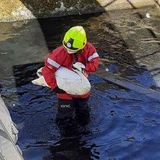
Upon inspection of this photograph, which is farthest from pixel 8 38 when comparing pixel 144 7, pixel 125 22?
pixel 144 7

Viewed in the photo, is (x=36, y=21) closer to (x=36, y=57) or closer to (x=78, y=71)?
(x=36, y=57)

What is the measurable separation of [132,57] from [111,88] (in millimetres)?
1339

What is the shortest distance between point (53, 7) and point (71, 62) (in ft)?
16.7

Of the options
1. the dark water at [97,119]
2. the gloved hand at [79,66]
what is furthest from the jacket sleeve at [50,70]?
the dark water at [97,119]

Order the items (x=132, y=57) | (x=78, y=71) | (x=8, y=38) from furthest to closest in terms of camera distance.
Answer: (x=8, y=38), (x=132, y=57), (x=78, y=71)

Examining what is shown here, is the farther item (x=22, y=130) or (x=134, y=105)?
(x=134, y=105)

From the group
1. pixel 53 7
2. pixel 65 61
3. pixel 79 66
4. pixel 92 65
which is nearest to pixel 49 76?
pixel 65 61

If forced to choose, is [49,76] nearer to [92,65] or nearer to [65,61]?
[65,61]

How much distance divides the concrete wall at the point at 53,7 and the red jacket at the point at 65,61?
4935 millimetres

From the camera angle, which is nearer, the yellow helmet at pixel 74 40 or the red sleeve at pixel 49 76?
the yellow helmet at pixel 74 40

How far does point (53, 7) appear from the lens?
1241cm

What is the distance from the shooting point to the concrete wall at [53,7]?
40.0 ft

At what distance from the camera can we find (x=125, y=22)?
11.8m

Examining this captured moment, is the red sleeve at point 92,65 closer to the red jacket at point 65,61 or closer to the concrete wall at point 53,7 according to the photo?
the red jacket at point 65,61
